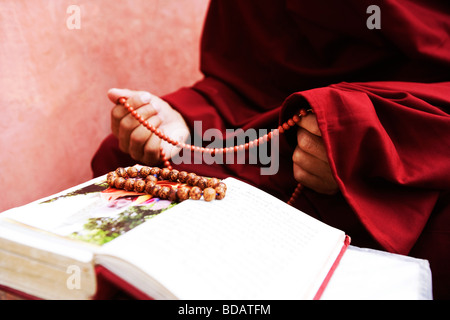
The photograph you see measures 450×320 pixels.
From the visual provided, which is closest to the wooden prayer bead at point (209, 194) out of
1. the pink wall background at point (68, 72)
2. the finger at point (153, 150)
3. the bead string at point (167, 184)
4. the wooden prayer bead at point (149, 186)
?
the bead string at point (167, 184)

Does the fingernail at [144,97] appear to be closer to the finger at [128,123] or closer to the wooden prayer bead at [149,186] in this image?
the finger at [128,123]

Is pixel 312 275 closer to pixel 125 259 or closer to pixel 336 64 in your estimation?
pixel 125 259

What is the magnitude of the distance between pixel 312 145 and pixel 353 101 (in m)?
0.11

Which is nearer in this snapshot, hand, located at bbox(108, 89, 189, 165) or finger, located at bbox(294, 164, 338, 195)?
finger, located at bbox(294, 164, 338, 195)

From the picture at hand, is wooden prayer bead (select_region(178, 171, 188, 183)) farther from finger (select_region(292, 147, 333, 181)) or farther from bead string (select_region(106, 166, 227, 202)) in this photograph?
finger (select_region(292, 147, 333, 181))

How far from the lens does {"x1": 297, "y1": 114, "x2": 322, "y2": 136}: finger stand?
65 centimetres

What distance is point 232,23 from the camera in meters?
1.10

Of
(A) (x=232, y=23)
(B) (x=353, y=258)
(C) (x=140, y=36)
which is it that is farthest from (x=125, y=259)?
(C) (x=140, y=36)

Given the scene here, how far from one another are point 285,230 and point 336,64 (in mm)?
521

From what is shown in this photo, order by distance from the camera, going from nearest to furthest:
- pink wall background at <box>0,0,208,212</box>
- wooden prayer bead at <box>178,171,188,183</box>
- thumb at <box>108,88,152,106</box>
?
wooden prayer bead at <box>178,171,188,183</box> < thumb at <box>108,88,152,106</box> < pink wall background at <box>0,0,208,212</box>

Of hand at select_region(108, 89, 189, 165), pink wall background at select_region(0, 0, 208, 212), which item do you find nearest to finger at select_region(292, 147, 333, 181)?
hand at select_region(108, 89, 189, 165)

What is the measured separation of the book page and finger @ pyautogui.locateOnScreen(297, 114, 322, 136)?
0.49 ft

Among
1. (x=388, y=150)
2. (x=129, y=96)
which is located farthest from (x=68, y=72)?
(x=388, y=150)

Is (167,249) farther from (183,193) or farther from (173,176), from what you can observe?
(173,176)
